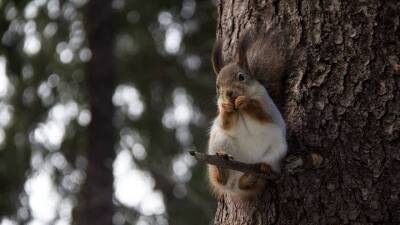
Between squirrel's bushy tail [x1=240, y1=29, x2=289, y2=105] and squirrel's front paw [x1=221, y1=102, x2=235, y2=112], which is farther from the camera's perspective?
squirrel's bushy tail [x1=240, y1=29, x2=289, y2=105]

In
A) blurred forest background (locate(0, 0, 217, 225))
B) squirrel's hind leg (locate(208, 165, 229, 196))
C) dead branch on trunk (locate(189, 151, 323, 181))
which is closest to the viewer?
dead branch on trunk (locate(189, 151, 323, 181))

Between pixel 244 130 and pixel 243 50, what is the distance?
0.91 feet

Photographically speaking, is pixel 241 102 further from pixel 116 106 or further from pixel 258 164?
pixel 116 106

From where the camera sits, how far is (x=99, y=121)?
4.75m

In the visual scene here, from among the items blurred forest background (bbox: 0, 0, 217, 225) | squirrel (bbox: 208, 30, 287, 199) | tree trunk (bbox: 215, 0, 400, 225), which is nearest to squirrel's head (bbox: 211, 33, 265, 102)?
squirrel (bbox: 208, 30, 287, 199)

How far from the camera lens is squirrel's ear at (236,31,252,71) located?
1909mm

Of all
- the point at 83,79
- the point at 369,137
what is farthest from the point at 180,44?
the point at 369,137

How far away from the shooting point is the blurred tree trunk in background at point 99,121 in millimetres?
4695

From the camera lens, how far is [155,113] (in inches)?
191

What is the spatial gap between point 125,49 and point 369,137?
3.31 meters

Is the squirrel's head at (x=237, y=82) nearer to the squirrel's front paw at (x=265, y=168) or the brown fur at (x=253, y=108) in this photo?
the brown fur at (x=253, y=108)

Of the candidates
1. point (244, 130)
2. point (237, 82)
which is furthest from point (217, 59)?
point (244, 130)

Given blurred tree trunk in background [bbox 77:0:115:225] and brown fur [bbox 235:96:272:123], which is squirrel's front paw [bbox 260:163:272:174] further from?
blurred tree trunk in background [bbox 77:0:115:225]

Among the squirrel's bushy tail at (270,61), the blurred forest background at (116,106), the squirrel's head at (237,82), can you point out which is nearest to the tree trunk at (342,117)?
the squirrel's bushy tail at (270,61)
